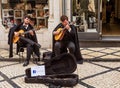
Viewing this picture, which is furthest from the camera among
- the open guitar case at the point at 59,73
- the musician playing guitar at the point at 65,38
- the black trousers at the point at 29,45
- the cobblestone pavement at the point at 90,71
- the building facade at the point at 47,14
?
the building facade at the point at 47,14

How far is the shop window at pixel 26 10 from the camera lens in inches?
378

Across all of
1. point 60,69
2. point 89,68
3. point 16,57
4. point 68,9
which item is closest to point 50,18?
point 68,9

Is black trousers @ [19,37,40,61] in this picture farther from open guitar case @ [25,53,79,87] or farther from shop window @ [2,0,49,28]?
shop window @ [2,0,49,28]

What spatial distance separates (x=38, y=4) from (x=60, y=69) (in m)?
4.03

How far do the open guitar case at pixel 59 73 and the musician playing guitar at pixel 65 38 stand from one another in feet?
3.23

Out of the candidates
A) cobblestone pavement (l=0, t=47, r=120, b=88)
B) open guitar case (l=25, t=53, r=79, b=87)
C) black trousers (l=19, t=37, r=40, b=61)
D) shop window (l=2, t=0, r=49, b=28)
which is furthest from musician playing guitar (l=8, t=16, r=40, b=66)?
shop window (l=2, t=0, r=49, b=28)

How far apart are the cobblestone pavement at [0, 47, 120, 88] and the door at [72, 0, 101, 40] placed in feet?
2.67

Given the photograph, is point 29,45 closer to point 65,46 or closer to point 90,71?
point 65,46

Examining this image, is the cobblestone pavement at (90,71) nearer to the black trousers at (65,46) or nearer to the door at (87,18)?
the black trousers at (65,46)

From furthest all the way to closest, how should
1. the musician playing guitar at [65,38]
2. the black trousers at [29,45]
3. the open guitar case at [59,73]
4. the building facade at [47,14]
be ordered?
the building facade at [47,14], the black trousers at [29,45], the musician playing guitar at [65,38], the open guitar case at [59,73]

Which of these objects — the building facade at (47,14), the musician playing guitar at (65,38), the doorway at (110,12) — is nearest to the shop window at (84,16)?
the building facade at (47,14)

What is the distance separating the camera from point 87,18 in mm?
9648

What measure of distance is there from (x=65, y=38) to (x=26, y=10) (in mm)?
2931

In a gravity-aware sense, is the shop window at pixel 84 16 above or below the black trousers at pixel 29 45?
above
